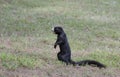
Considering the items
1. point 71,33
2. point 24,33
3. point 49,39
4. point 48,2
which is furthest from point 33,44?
point 48,2

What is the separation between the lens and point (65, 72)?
970cm

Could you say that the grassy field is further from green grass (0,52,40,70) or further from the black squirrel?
the black squirrel

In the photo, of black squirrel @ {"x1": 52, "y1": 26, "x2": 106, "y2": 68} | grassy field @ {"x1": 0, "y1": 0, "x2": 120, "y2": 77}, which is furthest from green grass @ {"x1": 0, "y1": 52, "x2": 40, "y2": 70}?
black squirrel @ {"x1": 52, "y1": 26, "x2": 106, "y2": 68}

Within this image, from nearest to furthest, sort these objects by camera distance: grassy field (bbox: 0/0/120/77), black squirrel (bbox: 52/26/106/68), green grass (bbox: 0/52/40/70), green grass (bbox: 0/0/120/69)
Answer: green grass (bbox: 0/52/40/70) → grassy field (bbox: 0/0/120/77) → black squirrel (bbox: 52/26/106/68) → green grass (bbox: 0/0/120/69)

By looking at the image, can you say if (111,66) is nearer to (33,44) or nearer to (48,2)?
(33,44)

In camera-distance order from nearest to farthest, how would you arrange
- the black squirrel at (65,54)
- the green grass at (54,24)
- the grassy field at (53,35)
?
1. the grassy field at (53,35)
2. the black squirrel at (65,54)
3. the green grass at (54,24)

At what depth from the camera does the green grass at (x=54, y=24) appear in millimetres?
11508

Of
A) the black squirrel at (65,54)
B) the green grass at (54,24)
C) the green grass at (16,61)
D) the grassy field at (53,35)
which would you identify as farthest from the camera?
the green grass at (54,24)

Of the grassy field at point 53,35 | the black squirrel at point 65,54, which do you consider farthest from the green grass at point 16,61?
the black squirrel at point 65,54

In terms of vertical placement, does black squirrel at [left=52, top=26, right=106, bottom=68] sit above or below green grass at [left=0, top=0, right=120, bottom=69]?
above

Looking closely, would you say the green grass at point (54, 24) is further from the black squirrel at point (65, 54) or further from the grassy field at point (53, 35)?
the black squirrel at point (65, 54)

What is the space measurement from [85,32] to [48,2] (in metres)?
9.10

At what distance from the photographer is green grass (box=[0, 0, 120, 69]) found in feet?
37.8

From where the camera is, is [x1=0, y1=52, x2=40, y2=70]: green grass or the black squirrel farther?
the black squirrel
